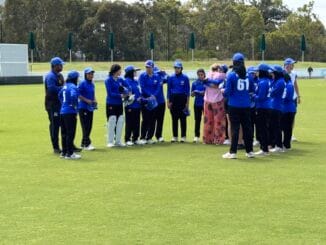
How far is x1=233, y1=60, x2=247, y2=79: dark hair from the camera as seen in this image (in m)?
11.3

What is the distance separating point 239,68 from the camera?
11406mm

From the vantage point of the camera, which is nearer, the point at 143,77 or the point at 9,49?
the point at 143,77

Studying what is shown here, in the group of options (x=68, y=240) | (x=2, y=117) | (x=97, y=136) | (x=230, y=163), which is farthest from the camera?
(x=2, y=117)

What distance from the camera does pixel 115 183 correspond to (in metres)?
9.38

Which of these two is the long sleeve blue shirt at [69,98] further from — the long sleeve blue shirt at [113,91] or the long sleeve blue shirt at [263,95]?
the long sleeve blue shirt at [263,95]

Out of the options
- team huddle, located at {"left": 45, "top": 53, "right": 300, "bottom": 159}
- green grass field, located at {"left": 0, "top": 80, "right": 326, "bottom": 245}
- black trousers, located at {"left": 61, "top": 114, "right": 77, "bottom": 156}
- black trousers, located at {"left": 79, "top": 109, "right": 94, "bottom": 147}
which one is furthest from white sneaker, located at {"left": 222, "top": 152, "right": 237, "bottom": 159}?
black trousers, located at {"left": 79, "top": 109, "right": 94, "bottom": 147}

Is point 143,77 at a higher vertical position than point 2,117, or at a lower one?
higher

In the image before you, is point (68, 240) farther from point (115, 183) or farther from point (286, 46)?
point (286, 46)

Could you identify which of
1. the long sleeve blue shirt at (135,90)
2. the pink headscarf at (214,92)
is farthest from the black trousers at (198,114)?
the long sleeve blue shirt at (135,90)

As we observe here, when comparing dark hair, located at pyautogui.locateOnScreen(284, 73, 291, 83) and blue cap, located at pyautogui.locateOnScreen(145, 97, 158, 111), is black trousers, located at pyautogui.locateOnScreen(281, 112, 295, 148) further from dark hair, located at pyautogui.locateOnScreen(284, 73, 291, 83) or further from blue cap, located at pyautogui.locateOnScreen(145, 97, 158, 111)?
blue cap, located at pyautogui.locateOnScreen(145, 97, 158, 111)

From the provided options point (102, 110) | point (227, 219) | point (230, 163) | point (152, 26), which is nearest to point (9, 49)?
point (102, 110)

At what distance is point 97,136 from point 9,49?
133 ft

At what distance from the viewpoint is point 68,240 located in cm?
638

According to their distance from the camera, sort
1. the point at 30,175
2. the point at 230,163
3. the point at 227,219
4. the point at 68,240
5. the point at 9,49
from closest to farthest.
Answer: the point at 68,240, the point at 227,219, the point at 30,175, the point at 230,163, the point at 9,49
